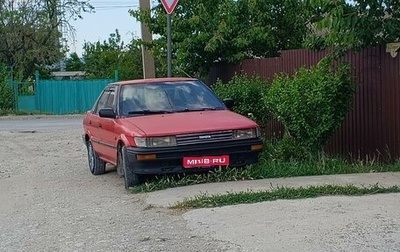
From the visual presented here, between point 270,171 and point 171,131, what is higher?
point 171,131

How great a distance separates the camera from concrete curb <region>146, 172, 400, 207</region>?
920 centimetres

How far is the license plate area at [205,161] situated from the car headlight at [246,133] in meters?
0.32

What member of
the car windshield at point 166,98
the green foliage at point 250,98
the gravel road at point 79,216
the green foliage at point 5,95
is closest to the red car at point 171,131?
the car windshield at point 166,98

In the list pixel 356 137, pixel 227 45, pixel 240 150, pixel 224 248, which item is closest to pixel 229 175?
pixel 240 150

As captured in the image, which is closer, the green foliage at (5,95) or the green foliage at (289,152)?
the green foliage at (289,152)

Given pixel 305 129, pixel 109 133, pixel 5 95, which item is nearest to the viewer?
pixel 305 129

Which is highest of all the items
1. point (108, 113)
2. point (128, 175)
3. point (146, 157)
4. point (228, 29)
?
point (228, 29)

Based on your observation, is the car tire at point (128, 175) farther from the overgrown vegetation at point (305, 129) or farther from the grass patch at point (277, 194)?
the grass patch at point (277, 194)

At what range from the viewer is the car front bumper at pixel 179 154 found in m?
9.71

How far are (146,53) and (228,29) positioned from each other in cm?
244

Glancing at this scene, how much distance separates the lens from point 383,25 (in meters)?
10.9

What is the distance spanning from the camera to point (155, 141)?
31.9ft

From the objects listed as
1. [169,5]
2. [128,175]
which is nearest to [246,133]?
[128,175]

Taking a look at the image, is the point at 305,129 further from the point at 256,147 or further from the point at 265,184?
the point at 265,184
